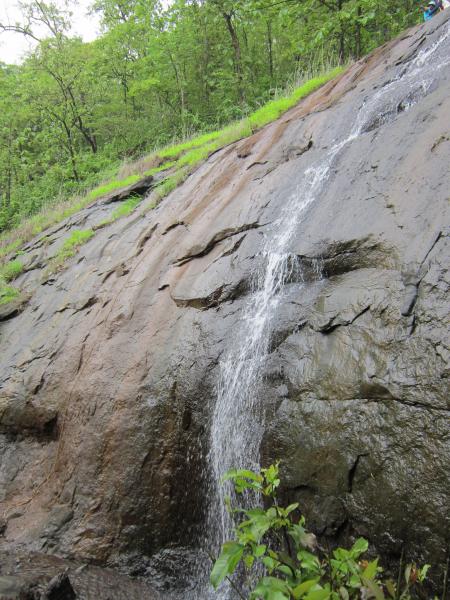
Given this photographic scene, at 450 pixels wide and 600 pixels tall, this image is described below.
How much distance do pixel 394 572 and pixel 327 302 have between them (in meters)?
2.12

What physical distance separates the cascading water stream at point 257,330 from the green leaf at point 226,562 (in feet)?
6.80

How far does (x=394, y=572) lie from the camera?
2.82 meters

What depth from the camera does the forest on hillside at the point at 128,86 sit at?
16.0 metres

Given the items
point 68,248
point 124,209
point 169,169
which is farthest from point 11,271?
point 169,169

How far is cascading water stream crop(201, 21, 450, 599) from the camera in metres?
4.02

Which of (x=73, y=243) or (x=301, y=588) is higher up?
(x=301, y=588)

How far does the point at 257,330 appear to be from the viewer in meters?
4.45

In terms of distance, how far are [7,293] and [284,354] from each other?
669cm

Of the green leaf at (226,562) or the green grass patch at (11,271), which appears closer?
the green leaf at (226,562)

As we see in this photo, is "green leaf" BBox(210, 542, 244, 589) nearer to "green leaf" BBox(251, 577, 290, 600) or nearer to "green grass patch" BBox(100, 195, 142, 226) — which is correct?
"green leaf" BBox(251, 577, 290, 600)

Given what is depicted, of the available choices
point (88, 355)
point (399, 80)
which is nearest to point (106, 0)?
point (399, 80)

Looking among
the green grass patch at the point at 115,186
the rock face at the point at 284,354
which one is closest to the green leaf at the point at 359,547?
the rock face at the point at 284,354

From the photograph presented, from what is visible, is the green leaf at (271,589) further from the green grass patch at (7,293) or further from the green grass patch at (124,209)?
the green grass patch at (124,209)

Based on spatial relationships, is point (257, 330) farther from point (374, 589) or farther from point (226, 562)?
point (374, 589)
